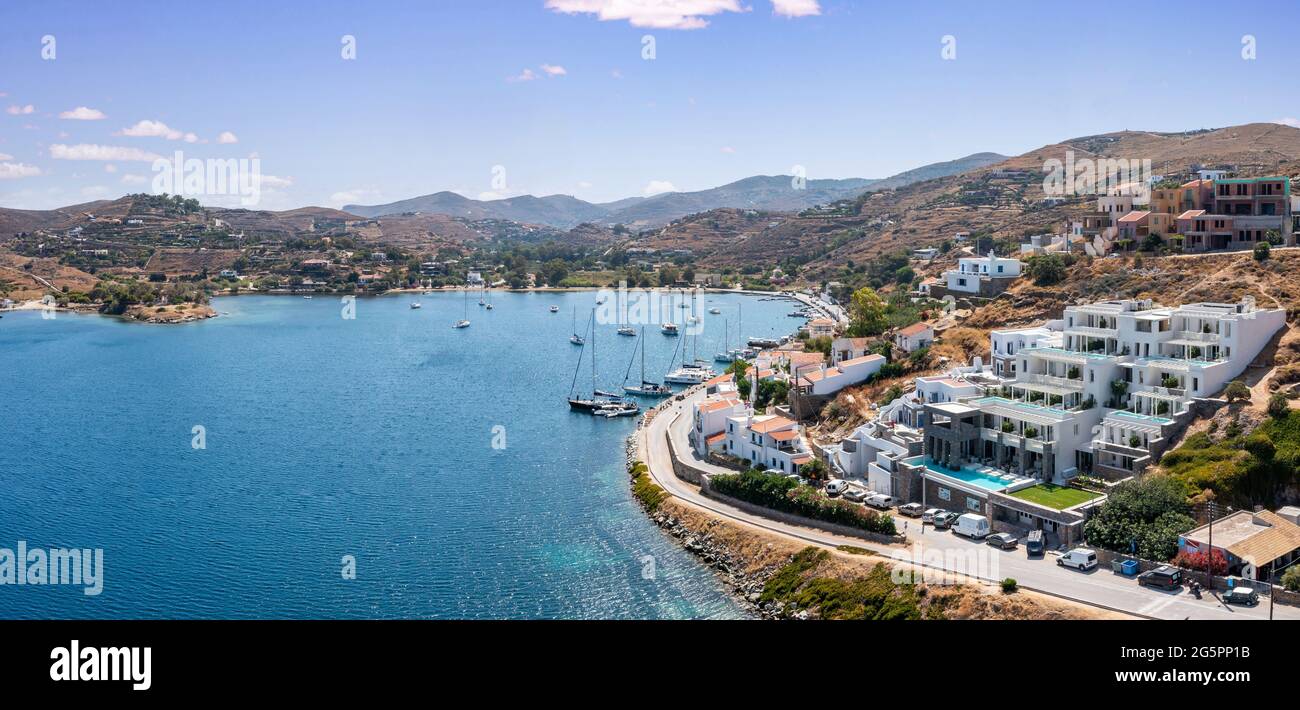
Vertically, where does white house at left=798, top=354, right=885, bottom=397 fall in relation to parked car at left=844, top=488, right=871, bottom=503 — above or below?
above

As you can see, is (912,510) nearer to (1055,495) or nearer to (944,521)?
(944,521)

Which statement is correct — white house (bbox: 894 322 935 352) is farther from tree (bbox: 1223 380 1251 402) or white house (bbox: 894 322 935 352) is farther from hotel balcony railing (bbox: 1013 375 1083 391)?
tree (bbox: 1223 380 1251 402)

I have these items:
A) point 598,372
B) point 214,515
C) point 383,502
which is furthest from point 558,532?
point 598,372

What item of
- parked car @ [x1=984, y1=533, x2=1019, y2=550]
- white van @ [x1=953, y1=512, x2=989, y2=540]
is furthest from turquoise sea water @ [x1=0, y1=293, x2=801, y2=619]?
parked car @ [x1=984, y1=533, x2=1019, y2=550]

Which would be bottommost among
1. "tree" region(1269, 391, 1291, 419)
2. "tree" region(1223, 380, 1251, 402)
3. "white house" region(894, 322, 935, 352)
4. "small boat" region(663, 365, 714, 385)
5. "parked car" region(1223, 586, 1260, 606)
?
"parked car" region(1223, 586, 1260, 606)

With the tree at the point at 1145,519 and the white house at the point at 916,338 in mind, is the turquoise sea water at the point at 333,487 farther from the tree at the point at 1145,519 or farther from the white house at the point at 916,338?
the white house at the point at 916,338
